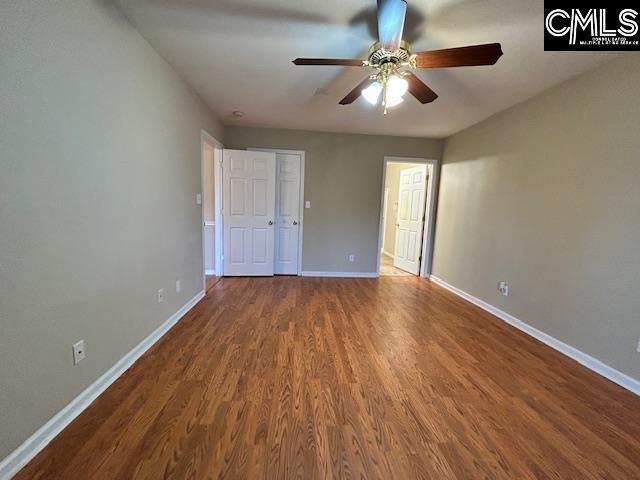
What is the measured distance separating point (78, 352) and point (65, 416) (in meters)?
0.31

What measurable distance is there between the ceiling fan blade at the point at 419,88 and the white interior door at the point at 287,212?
96.3 inches

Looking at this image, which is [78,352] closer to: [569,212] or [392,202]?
[569,212]

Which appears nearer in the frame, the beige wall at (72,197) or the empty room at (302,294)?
the beige wall at (72,197)

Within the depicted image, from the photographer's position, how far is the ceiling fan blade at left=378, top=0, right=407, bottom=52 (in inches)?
52.3

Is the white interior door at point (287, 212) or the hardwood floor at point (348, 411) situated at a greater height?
the white interior door at point (287, 212)

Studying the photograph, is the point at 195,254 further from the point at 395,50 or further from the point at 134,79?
the point at 395,50

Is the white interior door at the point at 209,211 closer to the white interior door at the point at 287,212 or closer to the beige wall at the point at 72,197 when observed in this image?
the white interior door at the point at 287,212

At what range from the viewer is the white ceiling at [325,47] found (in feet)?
5.11

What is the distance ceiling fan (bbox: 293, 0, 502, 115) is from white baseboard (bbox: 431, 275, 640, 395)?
7.62ft

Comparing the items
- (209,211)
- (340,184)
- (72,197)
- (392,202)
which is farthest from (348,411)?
(392,202)

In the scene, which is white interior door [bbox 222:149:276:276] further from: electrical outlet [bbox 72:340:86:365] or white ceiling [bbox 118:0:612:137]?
electrical outlet [bbox 72:340:86:365]

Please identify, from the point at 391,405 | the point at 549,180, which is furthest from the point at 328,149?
the point at 391,405

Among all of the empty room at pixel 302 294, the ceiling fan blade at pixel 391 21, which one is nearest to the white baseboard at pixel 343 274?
the empty room at pixel 302 294

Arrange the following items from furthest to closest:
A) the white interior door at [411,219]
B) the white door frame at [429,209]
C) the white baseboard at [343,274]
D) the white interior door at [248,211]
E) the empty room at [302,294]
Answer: the white interior door at [411,219] < the white baseboard at [343,274] < the white door frame at [429,209] < the white interior door at [248,211] < the empty room at [302,294]
